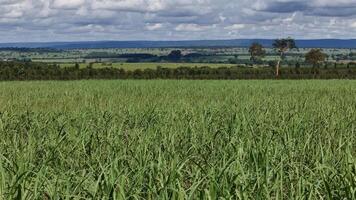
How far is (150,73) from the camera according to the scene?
202ft

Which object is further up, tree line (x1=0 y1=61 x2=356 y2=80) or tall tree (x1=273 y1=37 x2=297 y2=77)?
tall tree (x1=273 y1=37 x2=297 y2=77)

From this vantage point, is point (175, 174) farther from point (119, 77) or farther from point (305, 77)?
point (305, 77)

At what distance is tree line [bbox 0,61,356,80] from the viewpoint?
60.5m

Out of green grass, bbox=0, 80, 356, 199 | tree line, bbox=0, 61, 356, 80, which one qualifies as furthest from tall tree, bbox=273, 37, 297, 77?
green grass, bbox=0, 80, 356, 199

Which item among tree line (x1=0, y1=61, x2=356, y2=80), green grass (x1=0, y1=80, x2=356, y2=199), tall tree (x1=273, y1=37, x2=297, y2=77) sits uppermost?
green grass (x1=0, y1=80, x2=356, y2=199)

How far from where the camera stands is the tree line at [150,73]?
2381 inches

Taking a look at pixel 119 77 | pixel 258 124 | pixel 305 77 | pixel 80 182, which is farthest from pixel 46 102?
pixel 305 77

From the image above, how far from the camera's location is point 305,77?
206ft

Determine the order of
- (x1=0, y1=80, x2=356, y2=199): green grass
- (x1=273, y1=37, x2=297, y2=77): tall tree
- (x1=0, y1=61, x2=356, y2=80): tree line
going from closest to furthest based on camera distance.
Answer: (x1=0, y1=80, x2=356, y2=199): green grass → (x1=0, y1=61, x2=356, y2=80): tree line → (x1=273, y1=37, x2=297, y2=77): tall tree

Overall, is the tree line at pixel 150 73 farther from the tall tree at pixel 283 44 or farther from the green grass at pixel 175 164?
the green grass at pixel 175 164

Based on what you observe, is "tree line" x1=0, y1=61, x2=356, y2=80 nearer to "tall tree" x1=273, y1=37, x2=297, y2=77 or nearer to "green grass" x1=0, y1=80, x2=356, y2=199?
"tall tree" x1=273, y1=37, x2=297, y2=77

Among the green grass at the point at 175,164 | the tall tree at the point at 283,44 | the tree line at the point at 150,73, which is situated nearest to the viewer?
the green grass at the point at 175,164

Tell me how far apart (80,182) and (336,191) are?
2397mm

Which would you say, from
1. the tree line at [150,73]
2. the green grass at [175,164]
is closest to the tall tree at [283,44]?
the tree line at [150,73]
